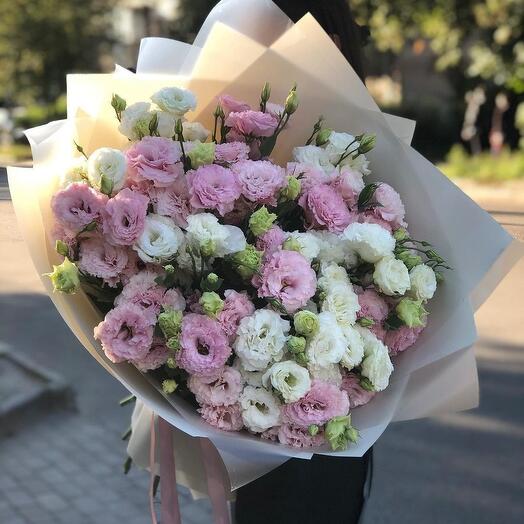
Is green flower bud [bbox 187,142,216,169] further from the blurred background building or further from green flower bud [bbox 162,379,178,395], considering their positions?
the blurred background building

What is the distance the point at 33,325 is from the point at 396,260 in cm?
476

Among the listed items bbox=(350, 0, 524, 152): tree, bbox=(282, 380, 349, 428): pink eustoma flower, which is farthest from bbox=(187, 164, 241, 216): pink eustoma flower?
bbox=(350, 0, 524, 152): tree

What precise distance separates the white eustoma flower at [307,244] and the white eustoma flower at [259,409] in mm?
223

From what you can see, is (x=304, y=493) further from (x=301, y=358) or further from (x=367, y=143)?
(x=367, y=143)

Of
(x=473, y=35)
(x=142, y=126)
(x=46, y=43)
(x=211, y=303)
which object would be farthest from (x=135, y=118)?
(x=46, y=43)

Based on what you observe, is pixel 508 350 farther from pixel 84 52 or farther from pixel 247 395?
pixel 84 52

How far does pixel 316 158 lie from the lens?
1375 mm

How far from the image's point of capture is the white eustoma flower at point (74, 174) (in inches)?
49.7

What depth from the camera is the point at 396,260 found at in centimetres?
132

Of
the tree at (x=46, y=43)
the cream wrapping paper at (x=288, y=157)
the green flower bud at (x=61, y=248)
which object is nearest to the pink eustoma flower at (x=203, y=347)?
the cream wrapping paper at (x=288, y=157)

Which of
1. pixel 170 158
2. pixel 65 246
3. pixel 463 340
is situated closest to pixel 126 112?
pixel 170 158

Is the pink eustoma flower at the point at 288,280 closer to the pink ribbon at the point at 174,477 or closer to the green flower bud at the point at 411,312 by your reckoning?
the green flower bud at the point at 411,312

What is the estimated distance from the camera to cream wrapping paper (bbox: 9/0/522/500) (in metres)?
1.29

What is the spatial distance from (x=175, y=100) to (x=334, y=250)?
1.16 ft
